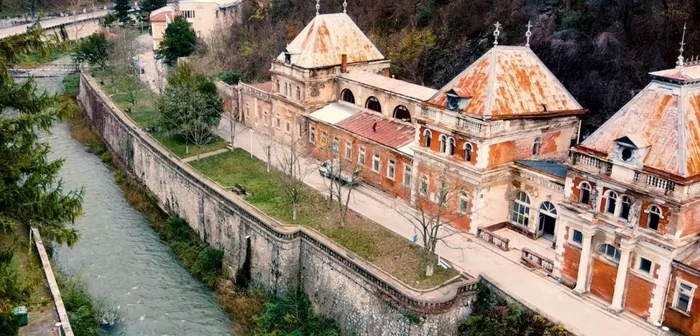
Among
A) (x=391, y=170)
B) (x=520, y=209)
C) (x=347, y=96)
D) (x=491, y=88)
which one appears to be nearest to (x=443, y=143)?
(x=491, y=88)

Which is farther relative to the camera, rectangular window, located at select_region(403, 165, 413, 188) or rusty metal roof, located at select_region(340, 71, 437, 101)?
rusty metal roof, located at select_region(340, 71, 437, 101)

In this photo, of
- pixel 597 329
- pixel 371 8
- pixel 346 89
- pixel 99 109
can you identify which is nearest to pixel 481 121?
pixel 597 329

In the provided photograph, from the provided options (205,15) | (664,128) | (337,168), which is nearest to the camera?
(664,128)

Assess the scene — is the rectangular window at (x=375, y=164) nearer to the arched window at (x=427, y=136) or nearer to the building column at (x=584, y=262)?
the arched window at (x=427, y=136)

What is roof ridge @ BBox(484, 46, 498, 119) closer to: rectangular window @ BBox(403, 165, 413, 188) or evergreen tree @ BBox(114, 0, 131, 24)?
rectangular window @ BBox(403, 165, 413, 188)

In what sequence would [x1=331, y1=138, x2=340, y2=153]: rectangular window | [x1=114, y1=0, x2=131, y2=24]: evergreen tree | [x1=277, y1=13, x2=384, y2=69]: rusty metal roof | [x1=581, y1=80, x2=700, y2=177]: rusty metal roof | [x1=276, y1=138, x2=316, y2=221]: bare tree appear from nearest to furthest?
1. [x1=581, y1=80, x2=700, y2=177]: rusty metal roof
2. [x1=276, y1=138, x2=316, y2=221]: bare tree
3. [x1=331, y1=138, x2=340, y2=153]: rectangular window
4. [x1=277, y1=13, x2=384, y2=69]: rusty metal roof
5. [x1=114, y1=0, x2=131, y2=24]: evergreen tree

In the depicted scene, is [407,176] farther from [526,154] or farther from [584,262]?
[584,262]

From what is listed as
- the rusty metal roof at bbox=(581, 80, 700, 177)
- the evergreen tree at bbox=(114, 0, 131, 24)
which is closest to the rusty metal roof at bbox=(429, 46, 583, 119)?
the rusty metal roof at bbox=(581, 80, 700, 177)
